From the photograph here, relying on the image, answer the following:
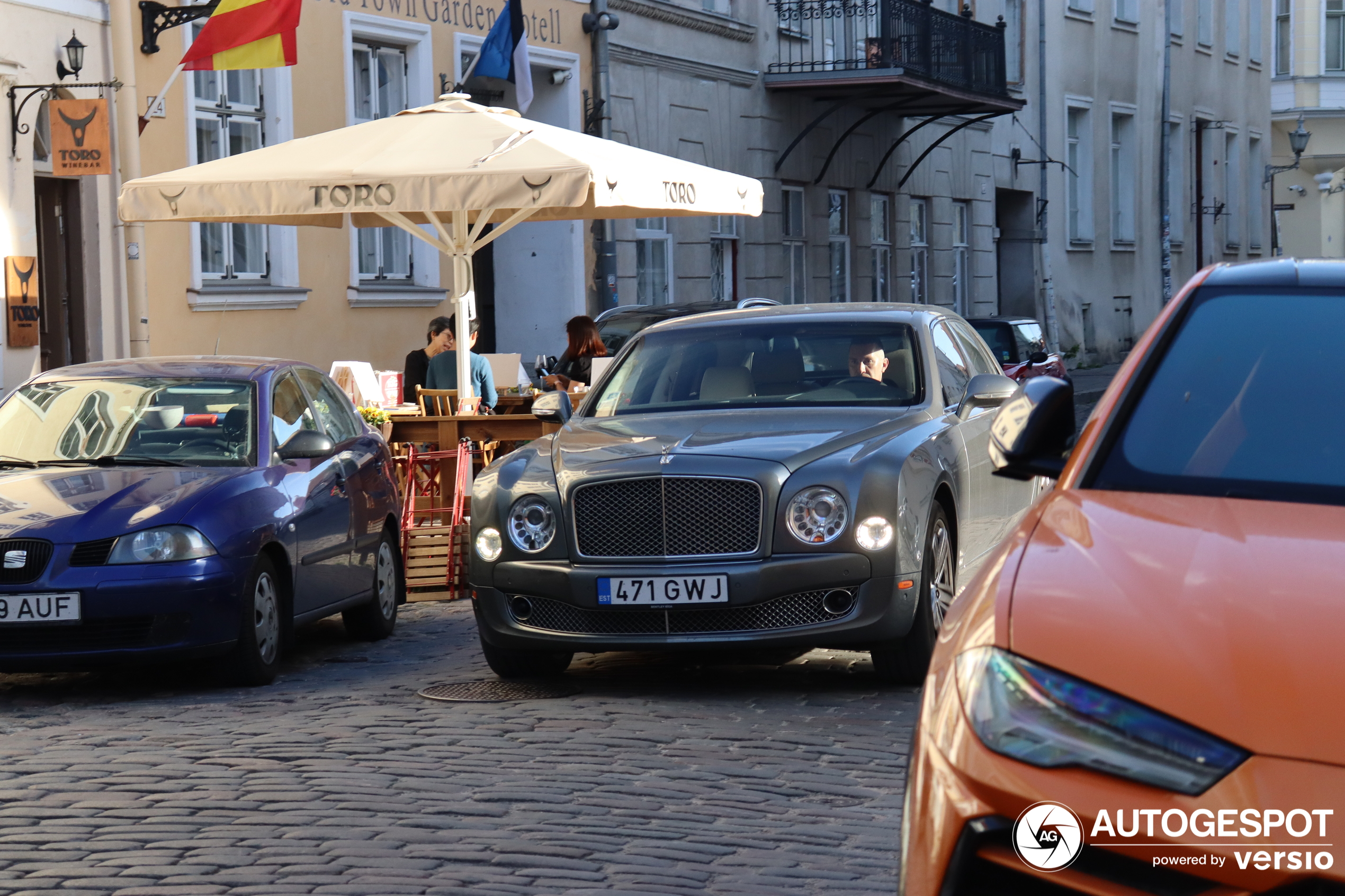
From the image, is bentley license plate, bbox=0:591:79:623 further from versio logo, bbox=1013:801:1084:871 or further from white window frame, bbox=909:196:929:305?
white window frame, bbox=909:196:929:305

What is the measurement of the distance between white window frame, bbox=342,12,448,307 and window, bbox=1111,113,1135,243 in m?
23.9

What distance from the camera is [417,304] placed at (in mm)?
20062

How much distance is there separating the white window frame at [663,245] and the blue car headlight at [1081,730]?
21.6 metres

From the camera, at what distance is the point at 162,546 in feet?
25.8

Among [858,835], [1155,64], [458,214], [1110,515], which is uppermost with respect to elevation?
[1155,64]

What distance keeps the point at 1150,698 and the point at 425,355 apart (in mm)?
11773

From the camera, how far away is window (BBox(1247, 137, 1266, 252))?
49188 mm

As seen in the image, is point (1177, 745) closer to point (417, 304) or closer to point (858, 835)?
point (858, 835)

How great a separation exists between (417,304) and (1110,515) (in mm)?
16998

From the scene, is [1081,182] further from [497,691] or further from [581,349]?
[497,691]

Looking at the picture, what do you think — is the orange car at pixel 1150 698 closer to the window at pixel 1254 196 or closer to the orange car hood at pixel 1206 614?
the orange car hood at pixel 1206 614

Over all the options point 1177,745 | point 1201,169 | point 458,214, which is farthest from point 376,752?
point 1201,169

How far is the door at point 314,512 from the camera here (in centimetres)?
873

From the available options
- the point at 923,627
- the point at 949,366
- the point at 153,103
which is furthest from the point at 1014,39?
the point at 923,627
